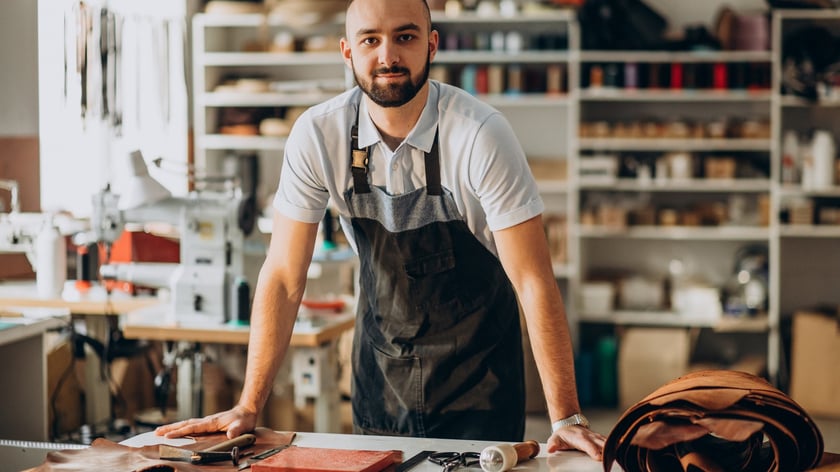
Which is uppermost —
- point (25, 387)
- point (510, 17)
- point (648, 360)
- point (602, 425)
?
point (510, 17)

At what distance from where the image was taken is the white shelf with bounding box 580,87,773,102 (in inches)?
244

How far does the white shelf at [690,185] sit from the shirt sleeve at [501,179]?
4.05 metres

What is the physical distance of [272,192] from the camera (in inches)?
269

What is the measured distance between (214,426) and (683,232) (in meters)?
4.67

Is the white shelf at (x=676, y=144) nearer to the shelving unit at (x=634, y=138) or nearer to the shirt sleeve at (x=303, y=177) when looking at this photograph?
the shelving unit at (x=634, y=138)

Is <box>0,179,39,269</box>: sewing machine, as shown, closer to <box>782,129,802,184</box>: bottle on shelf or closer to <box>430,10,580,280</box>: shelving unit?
<box>430,10,580,280</box>: shelving unit

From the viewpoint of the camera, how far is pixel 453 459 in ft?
6.23

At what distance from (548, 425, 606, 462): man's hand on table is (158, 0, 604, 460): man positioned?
0.30 ft

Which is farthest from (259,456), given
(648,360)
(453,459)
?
(648,360)

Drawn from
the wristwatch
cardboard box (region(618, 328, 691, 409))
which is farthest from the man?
cardboard box (region(618, 328, 691, 409))

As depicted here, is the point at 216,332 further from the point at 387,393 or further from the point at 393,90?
the point at 393,90

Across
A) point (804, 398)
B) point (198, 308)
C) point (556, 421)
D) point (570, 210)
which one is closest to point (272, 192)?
point (570, 210)

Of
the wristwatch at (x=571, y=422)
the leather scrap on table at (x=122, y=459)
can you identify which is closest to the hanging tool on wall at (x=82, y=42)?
the leather scrap on table at (x=122, y=459)

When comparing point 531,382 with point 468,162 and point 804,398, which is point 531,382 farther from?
point 468,162
